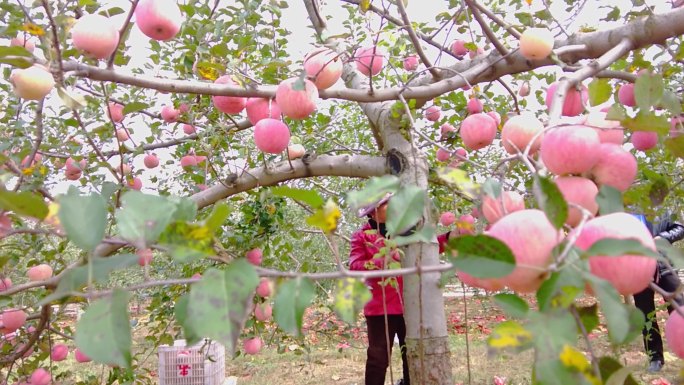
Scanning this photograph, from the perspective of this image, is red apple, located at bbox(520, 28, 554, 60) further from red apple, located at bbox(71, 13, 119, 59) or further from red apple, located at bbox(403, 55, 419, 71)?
red apple, located at bbox(403, 55, 419, 71)

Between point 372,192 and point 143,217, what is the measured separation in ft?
0.81

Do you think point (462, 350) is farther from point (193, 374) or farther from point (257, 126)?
point (257, 126)

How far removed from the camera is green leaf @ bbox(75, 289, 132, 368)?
47cm

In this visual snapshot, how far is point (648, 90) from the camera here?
2.51ft

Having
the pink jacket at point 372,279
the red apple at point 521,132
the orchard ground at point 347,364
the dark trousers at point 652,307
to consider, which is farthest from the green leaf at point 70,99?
the dark trousers at point 652,307

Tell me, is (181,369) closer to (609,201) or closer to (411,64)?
(411,64)

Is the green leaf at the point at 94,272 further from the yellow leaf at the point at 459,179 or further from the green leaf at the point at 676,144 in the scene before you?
the green leaf at the point at 676,144

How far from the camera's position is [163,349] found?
4.08 m

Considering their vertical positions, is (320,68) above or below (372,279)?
above

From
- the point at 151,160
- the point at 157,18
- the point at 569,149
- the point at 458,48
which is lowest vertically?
the point at 569,149

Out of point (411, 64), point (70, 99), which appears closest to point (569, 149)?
point (70, 99)

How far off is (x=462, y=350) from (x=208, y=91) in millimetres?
4709

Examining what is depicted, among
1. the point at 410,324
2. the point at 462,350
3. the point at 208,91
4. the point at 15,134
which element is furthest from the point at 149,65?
the point at 462,350

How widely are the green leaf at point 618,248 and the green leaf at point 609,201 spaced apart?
14 cm
